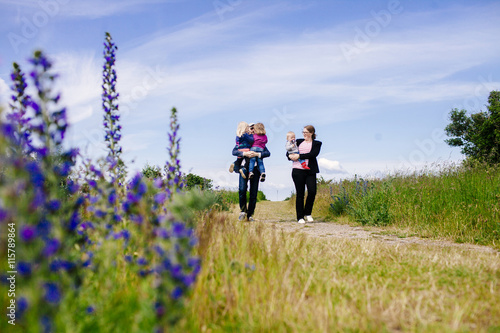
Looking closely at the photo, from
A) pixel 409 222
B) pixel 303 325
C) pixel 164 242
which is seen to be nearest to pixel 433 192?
pixel 409 222

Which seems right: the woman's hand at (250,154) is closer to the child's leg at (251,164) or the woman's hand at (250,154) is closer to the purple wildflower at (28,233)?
the child's leg at (251,164)

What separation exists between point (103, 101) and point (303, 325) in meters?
3.49

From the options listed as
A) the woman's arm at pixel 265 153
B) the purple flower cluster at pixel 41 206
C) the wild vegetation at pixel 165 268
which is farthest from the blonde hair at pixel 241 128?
the purple flower cluster at pixel 41 206

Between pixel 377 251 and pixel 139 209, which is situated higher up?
pixel 139 209

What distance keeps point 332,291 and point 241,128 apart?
6.92 metres

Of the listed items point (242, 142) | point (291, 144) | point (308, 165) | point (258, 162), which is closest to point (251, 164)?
point (258, 162)

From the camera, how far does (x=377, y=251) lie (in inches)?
225

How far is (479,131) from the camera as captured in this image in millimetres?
33938

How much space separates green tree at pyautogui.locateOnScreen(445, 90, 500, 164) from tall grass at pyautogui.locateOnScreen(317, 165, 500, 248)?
60.0ft

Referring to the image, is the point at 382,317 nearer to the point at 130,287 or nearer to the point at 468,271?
the point at 130,287

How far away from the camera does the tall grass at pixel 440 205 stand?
771 cm

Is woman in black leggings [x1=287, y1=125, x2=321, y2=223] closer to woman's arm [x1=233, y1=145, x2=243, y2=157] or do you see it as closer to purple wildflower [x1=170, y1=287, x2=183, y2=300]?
woman's arm [x1=233, y1=145, x2=243, y2=157]

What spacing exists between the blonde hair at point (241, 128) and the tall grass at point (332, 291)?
5030mm

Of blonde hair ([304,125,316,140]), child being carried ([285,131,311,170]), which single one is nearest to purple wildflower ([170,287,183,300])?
child being carried ([285,131,311,170])
